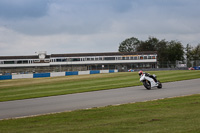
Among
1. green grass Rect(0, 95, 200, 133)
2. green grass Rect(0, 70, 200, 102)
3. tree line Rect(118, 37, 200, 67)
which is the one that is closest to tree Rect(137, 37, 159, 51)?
tree line Rect(118, 37, 200, 67)

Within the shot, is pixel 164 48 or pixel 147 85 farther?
pixel 164 48

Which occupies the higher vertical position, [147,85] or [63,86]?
[147,85]

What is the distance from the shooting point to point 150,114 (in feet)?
29.3

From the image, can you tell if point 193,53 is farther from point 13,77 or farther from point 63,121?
point 63,121

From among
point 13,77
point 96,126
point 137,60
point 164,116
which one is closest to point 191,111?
point 164,116

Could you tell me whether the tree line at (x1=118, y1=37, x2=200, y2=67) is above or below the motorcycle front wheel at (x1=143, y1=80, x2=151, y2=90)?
above

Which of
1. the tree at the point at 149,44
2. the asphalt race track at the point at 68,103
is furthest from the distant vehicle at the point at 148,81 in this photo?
the tree at the point at 149,44

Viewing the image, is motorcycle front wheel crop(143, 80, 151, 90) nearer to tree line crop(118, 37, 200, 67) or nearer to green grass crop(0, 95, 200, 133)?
green grass crop(0, 95, 200, 133)

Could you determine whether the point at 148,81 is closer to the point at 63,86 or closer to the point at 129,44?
the point at 63,86

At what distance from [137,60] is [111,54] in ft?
29.6

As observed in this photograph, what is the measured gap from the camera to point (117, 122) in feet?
25.8

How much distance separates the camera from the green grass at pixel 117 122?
22.5 ft

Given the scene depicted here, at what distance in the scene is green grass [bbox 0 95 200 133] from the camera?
6.86m

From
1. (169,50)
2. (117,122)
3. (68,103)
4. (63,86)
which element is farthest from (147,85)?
(169,50)
